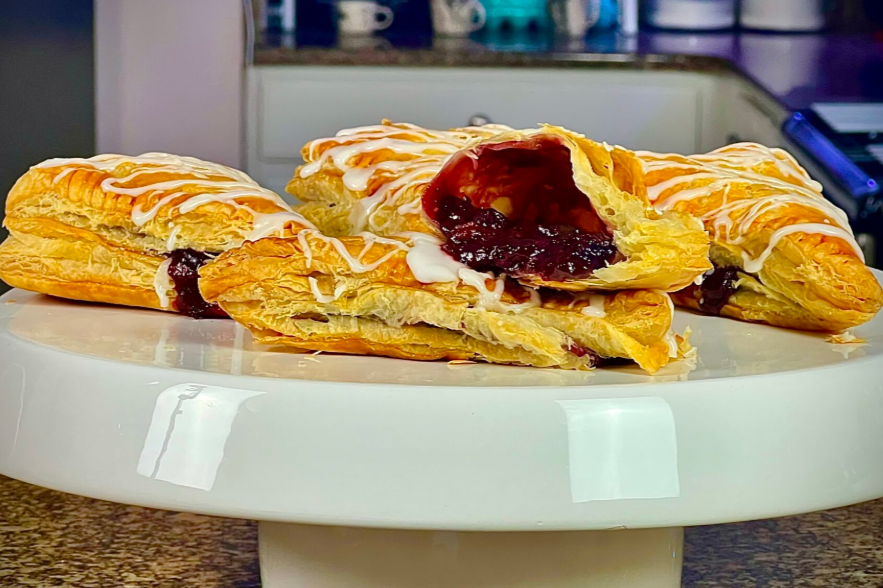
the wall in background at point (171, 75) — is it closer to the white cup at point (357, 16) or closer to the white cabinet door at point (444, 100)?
the white cabinet door at point (444, 100)

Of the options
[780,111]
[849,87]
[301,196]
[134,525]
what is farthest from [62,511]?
[849,87]

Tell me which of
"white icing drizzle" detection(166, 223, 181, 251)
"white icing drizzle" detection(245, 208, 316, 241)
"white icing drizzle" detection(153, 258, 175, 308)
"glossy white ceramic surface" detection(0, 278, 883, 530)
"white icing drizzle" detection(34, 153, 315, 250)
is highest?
"white icing drizzle" detection(34, 153, 315, 250)

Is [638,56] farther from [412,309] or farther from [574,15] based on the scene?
[412,309]

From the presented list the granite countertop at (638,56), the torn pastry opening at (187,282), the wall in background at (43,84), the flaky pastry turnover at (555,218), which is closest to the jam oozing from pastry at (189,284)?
the torn pastry opening at (187,282)

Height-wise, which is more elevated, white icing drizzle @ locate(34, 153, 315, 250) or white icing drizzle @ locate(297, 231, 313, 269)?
white icing drizzle @ locate(34, 153, 315, 250)

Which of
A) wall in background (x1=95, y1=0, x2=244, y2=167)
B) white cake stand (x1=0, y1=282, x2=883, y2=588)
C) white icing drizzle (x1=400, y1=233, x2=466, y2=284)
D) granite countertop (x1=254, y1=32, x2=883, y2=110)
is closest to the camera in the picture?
white cake stand (x1=0, y1=282, x2=883, y2=588)

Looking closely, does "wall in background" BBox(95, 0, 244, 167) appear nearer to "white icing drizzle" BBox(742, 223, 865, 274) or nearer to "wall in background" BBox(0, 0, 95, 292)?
"wall in background" BBox(0, 0, 95, 292)

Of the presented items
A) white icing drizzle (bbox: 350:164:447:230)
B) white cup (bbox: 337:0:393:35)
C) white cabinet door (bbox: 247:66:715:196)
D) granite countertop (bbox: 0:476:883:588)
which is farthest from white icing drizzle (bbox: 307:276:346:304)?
white cup (bbox: 337:0:393:35)
